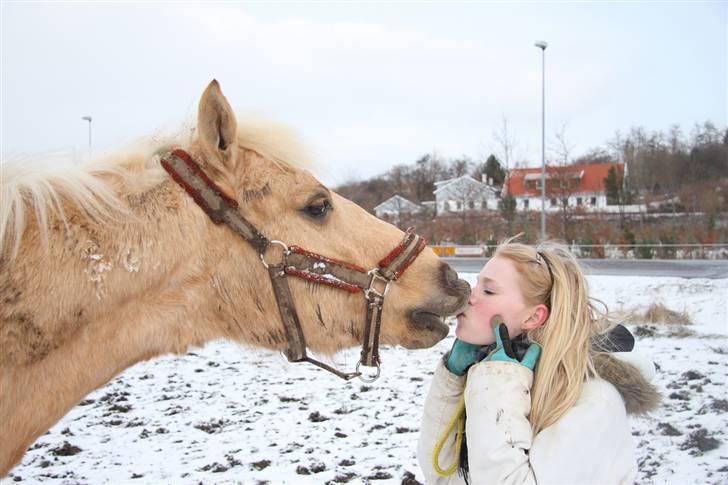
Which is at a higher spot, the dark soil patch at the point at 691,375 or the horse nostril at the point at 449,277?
the horse nostril at the point at 449,277

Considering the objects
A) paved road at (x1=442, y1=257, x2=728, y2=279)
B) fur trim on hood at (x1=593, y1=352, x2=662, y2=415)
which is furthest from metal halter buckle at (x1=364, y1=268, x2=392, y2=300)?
paved road at (x1=442, y1=257, x2=728, y2=279)

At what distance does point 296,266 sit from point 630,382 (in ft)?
5.14

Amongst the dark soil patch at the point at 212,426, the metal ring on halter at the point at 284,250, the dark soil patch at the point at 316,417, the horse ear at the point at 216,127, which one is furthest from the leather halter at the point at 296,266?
the dark soil patch at the point at 212,426

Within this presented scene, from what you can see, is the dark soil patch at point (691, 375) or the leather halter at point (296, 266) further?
the dark soil patch at point (691, 375)

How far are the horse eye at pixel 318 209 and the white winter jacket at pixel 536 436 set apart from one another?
0.95m

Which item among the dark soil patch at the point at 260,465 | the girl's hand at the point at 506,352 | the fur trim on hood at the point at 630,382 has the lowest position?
the dark soil patch at the point at 260,465

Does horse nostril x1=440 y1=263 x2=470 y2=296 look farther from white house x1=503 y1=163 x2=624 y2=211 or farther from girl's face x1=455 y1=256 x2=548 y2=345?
white house x1=503 y1=163 x2=624 y2=211

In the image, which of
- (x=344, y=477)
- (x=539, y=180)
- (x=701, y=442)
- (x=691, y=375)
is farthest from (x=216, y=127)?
(x=539, y=180)

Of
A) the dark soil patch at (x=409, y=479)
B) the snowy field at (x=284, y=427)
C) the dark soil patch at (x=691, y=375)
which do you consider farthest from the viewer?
the dark soil patch at (x=691, y=375)

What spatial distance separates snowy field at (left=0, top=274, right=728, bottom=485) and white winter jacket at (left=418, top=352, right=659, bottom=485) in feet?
2.69

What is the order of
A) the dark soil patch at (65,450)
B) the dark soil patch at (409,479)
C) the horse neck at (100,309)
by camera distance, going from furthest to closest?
the dark soil patch at (65,450), the dark soil patch at (409,479), the horse neck at (100,309)

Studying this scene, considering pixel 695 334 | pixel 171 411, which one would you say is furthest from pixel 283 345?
pixel 695 334

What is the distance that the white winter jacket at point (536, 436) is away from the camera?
1926 mm

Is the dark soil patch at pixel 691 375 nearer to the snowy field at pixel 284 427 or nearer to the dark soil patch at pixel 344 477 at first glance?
the snowy field at pixel 284 427
